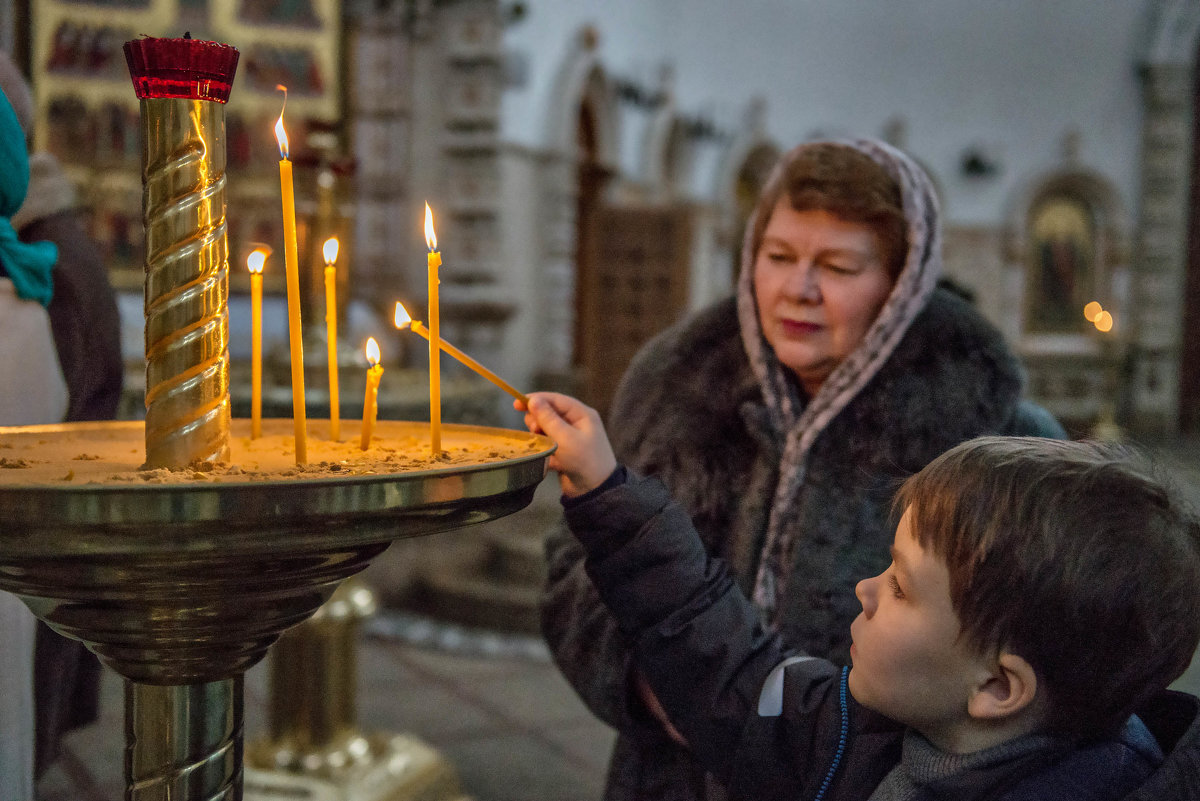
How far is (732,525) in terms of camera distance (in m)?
1.60

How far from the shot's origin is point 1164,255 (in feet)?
40.8

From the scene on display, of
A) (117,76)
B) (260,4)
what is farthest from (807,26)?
(117,76)

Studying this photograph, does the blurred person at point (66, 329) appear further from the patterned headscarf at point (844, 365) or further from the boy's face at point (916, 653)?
the boy's face at point (916, 653)

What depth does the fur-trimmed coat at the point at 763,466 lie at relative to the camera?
1496mm

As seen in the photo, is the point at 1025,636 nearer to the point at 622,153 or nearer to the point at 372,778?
the point at 372,778

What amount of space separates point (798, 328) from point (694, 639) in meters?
0.55

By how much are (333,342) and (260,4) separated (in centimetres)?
535

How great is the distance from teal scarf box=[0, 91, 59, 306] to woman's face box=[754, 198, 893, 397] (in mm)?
1011

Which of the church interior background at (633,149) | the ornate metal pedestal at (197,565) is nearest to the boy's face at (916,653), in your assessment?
the ornate metal pedestal at (197,565)

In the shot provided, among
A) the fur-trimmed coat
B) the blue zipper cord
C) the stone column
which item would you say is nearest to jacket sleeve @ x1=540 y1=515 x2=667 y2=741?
the fur-trimmed coat

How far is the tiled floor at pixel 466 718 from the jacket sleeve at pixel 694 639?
78.8 inches

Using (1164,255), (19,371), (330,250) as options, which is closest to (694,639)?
(330,250)

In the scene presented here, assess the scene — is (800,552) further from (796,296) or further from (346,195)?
(346,195)

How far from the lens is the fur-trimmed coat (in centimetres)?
150
